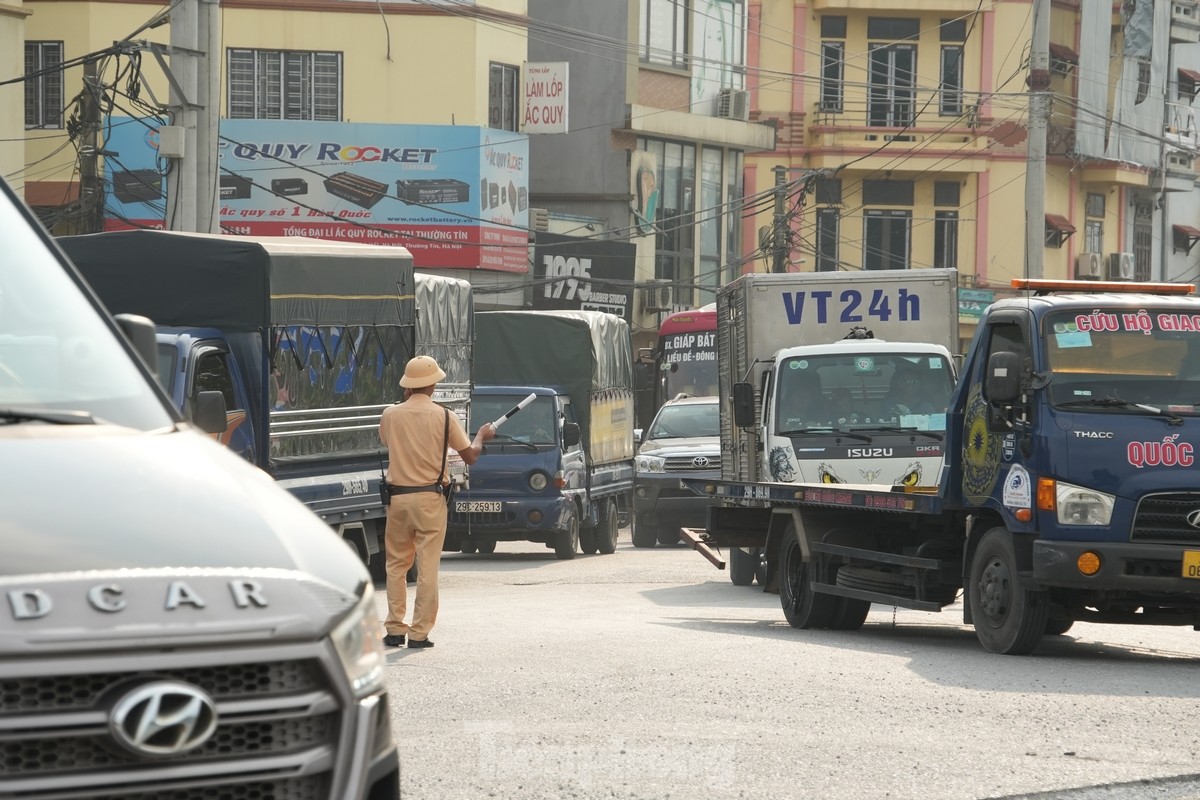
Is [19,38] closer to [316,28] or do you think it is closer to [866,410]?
[316,28]

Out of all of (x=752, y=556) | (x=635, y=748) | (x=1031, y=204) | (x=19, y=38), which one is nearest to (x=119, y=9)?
(x=19, y=38)

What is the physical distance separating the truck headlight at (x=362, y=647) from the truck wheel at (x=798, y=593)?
35.1ft

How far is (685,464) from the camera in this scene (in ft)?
84.9

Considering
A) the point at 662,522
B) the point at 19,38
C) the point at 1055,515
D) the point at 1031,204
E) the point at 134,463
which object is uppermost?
the point at 19,38

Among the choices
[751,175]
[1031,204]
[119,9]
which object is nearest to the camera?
[1031,204]

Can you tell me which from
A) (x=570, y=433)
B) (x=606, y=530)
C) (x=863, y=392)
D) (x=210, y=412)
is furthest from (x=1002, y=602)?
(x=606, y=530)

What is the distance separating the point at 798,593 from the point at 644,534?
12147 millimetres

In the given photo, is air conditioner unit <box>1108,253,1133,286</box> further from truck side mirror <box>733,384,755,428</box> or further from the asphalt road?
the asphalt road

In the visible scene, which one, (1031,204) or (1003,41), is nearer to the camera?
(1031,204)

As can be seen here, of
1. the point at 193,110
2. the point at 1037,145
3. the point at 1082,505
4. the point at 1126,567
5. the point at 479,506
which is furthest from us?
the point at 1037,145

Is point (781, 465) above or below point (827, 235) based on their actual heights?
below

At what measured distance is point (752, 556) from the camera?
19.8 metres

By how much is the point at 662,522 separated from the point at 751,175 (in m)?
30.0

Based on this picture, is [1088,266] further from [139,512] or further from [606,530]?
[139,512]
